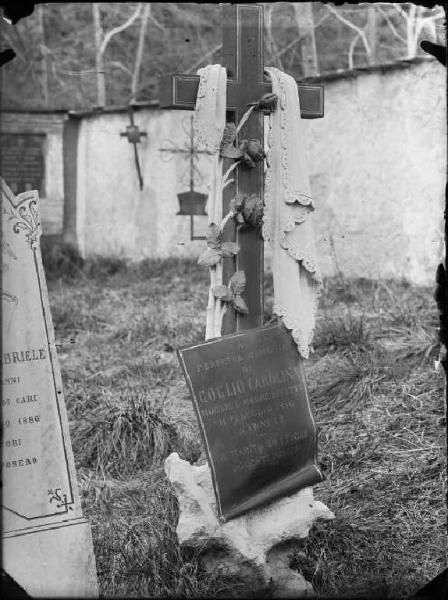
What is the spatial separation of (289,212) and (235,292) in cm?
43

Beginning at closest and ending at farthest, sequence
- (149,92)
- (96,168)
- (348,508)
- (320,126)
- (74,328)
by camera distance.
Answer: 1. (348,508)
2. (74,328)
3. (320,126)
4. (96,168)
5. (149,92)

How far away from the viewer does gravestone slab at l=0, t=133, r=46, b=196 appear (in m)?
14.1

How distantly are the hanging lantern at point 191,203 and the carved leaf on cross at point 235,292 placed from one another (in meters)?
8.23

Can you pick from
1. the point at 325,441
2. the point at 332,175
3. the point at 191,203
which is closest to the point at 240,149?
the point at 325,441

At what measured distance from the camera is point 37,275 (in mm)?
3453

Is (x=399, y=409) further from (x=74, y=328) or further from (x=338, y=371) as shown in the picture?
(x=74, y=328)

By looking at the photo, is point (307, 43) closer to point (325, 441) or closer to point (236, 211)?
point (325, 441)

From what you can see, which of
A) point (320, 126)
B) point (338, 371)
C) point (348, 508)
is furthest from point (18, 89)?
point (348, 508)

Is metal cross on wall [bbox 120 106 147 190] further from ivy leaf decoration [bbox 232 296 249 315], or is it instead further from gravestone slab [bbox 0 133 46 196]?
ivy leaf decoration [bbox 232 296 249 315]

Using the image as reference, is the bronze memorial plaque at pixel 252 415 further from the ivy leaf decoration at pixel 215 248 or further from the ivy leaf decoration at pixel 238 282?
the ivy leaf decoration at pixel 215 248

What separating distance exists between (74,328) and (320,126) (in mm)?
4680

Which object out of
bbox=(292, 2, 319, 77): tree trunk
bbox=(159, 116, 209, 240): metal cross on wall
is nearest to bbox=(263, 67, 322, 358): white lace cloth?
bbox=(159, 116, 209, 240): metal cross on wall

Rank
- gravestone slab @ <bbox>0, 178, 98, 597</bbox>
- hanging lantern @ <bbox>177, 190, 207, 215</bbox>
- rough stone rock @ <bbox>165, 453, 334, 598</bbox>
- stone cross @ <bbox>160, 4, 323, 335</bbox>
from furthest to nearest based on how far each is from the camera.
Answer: hanging lantern @ <bbox>177, 190, 207, 215</bbox>
stone cross @ <bbox>160, 4, 323, 335</bbox>
rough stone rock @ <bbox>165, 453, 334, 598</bbox>
gravestone slab @ <bbox>0, 178, 98, 597</bbox>

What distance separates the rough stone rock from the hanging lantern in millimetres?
8361
